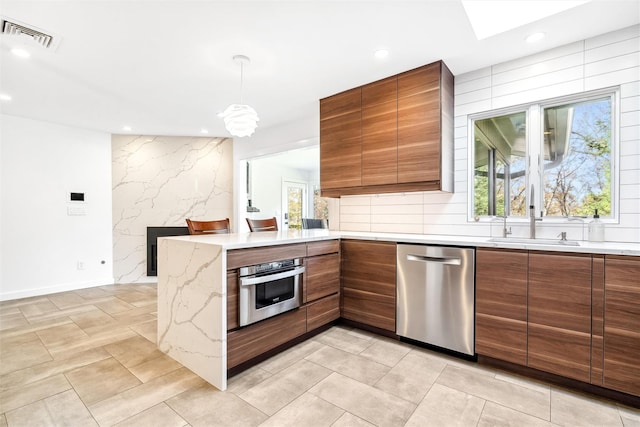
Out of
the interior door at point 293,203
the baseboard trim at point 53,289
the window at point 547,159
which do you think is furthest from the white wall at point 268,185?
the window at point 547,159

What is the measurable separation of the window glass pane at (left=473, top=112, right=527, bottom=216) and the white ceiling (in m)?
0.56

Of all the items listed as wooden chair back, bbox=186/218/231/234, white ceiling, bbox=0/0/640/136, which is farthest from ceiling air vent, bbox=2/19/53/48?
wooden chair back, bbox=186/218/231/234

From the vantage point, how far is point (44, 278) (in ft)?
13.8

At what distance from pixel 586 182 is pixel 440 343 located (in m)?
1.68

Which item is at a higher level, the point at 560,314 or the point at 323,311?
the point at 560,314

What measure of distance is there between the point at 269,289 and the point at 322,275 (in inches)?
24.4

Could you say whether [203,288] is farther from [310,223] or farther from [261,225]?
[310,223]

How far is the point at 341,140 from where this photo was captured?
3.20 metres

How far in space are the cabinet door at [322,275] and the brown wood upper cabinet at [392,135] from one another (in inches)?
33.7

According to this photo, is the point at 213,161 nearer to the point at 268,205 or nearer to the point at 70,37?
the point at 268,205

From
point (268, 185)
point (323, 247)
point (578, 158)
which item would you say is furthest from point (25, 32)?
point (268, 185)


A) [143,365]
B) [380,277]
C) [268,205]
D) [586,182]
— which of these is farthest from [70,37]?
[268,205]

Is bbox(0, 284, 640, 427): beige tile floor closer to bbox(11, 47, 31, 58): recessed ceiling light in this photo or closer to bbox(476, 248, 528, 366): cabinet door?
bbox(476, 248, 528, 366): cabinet door

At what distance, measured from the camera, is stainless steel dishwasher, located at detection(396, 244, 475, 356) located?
216 cm
